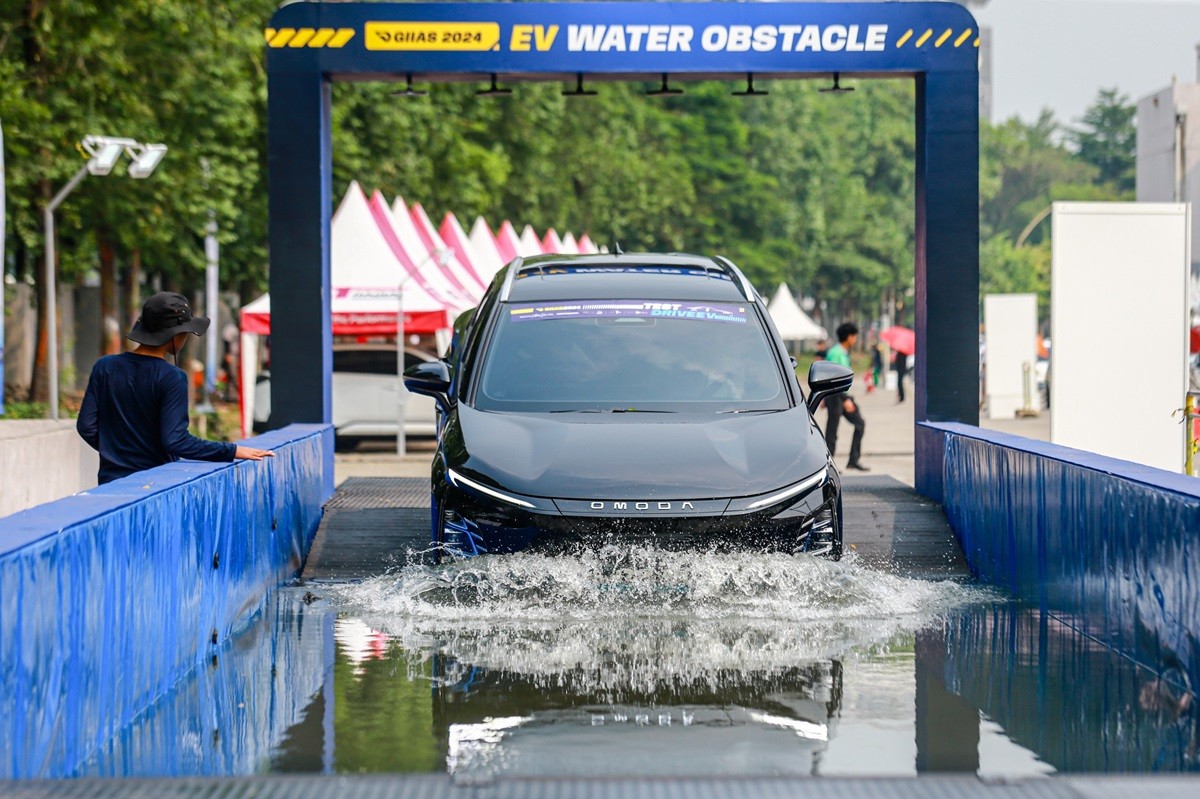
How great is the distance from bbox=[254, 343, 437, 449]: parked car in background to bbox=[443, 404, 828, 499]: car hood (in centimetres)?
1851

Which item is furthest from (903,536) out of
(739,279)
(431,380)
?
(431,380)

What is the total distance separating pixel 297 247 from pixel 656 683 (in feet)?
23.4

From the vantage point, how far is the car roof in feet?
35.4

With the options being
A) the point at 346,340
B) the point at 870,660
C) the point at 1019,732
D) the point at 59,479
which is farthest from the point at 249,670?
the point at 346,340

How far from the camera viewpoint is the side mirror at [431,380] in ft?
33.1

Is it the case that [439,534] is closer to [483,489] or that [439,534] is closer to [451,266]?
[483,489]

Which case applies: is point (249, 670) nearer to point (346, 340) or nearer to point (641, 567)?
point (641, 567)

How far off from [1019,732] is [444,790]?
2.36 m

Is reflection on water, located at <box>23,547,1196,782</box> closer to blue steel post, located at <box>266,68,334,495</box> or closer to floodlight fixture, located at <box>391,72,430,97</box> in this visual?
blue steel post, located at <box>266,68,334,495</box>

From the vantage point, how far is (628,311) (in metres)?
10.6

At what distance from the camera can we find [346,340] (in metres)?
28.9

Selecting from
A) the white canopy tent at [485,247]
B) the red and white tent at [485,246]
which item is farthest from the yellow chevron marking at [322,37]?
the red and white tent at [485,246]

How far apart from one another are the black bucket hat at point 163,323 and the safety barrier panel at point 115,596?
61 centimetres

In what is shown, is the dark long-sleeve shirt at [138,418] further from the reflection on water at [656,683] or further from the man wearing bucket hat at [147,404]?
the reflection on water at [656,683]
